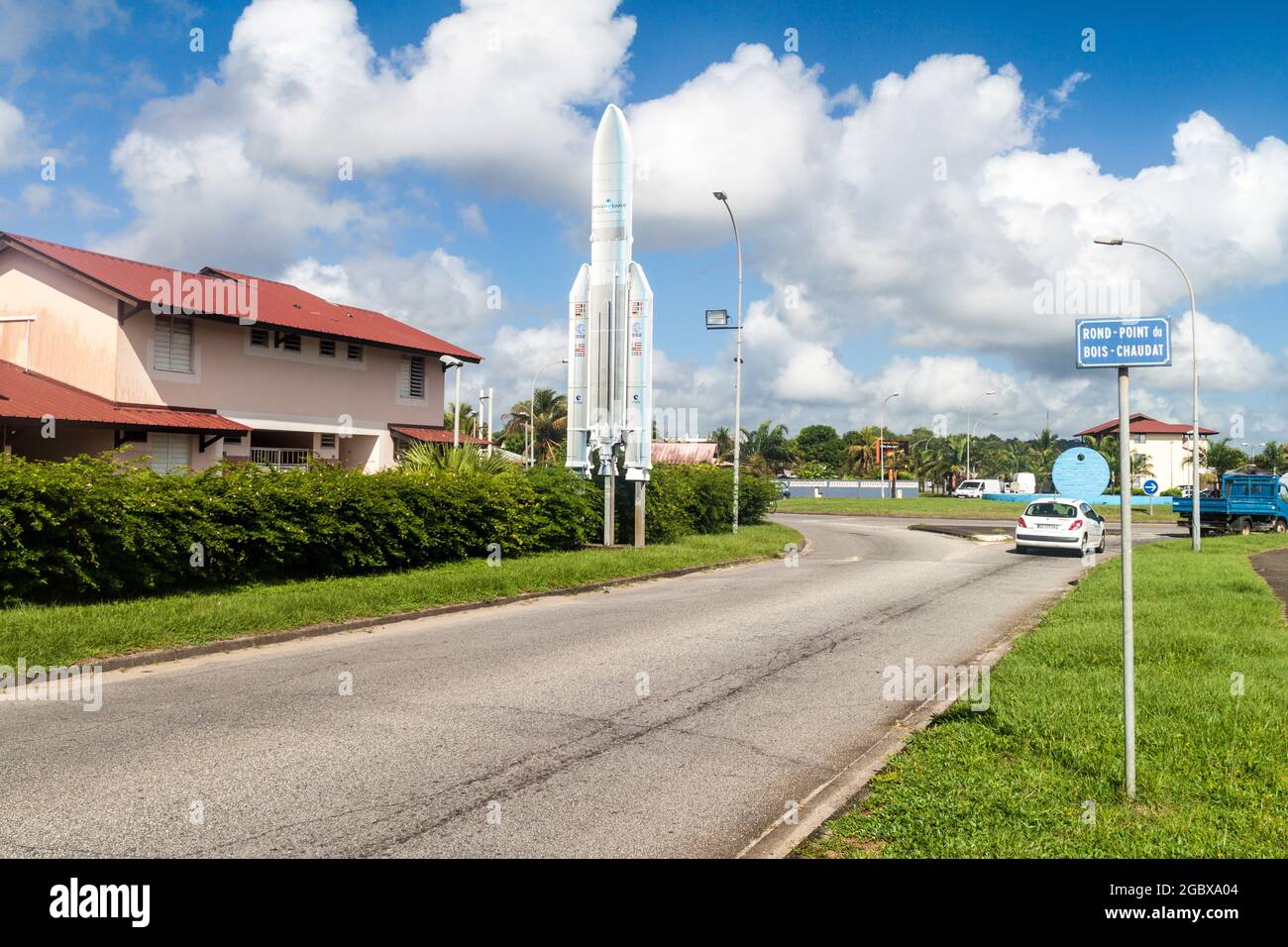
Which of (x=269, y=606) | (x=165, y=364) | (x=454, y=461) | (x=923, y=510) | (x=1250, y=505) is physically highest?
(x=165, y=364)

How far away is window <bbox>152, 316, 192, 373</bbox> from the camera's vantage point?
22.5 metres

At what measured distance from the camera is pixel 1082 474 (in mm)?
6453

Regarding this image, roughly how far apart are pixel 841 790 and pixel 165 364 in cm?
2146

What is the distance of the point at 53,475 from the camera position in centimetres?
1105

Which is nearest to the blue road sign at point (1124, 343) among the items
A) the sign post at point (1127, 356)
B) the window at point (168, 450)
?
the sign post at point (1127, 356)

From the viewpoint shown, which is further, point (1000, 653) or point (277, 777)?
point (1000, 653)

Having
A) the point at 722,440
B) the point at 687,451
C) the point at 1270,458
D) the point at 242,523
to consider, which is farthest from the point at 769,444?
the point at 242,523

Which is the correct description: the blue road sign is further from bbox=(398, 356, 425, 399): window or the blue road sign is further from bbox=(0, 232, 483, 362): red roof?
bbox=(398, 356, 425, 399): window

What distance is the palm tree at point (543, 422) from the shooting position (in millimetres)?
74312

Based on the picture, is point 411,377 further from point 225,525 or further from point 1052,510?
point 1052,510

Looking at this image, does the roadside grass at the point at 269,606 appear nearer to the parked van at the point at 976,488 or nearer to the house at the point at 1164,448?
the parked van at the point at 976,488
